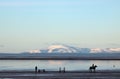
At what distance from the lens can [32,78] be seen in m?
52.2

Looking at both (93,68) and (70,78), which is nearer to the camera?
(70,78)

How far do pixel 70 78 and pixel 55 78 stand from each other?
1.90m

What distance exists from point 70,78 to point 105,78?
4.36 meters

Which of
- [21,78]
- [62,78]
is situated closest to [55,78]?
[62,78]

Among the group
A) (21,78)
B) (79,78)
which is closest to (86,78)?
(79,78)

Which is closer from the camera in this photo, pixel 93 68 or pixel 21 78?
pixel 21 78

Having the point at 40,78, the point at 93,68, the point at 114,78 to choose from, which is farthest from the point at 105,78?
the point at 93,68

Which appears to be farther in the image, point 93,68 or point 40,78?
point 93,68

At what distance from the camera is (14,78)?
171 feet

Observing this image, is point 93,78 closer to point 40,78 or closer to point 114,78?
point 114,78

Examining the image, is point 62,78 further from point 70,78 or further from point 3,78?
point 3,78

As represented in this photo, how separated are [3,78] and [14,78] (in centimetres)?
151

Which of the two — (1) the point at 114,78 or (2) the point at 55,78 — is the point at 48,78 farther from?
(1) the point at 114,78

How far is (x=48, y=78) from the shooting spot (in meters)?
52.1
